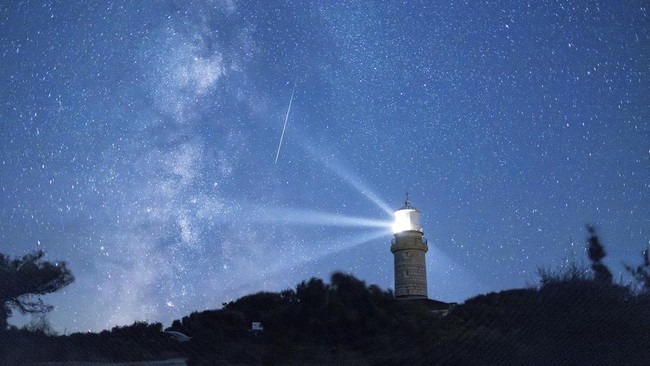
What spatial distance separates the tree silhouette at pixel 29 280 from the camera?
14.9m

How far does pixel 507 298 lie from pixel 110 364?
9516mm

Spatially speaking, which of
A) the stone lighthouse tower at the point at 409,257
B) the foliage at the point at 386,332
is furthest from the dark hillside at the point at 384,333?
the stone lighthouse tower at the point at 409,257

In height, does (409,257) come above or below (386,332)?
above

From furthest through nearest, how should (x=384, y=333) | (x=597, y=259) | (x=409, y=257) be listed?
(x=409, y=257)
(x=597, y=259)
(x=384, y=333)

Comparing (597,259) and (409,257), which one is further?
(409,257)

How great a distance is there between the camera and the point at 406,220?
96.8 ft

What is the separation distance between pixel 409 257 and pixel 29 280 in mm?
17066

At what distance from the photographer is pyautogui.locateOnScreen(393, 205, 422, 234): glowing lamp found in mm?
29328

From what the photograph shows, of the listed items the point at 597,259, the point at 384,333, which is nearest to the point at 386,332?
the point at 384,333

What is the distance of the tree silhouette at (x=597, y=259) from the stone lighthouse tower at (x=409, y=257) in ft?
30.5

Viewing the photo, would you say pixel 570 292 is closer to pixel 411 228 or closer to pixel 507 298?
pixel 507 298

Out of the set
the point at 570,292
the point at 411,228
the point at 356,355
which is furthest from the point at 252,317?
the point at 411,228

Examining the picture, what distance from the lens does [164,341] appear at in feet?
47.1

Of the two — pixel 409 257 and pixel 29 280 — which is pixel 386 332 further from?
pixel 409 257
